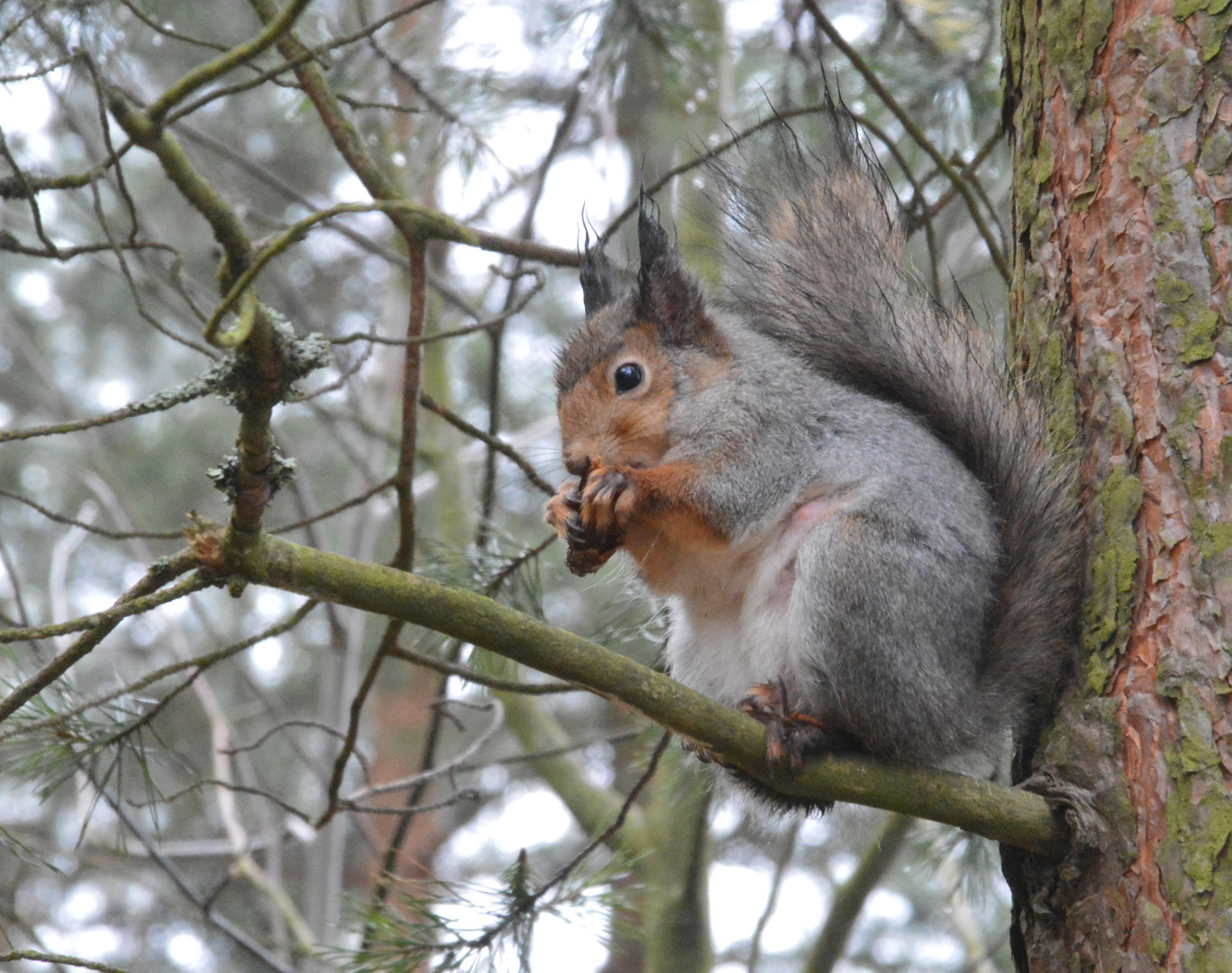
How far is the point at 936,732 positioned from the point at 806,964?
107 centimetres

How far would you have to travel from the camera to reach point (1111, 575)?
1.39m

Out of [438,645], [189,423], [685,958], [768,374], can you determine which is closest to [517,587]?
[438,645]

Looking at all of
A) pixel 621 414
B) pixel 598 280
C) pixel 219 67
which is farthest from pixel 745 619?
pixel 219 67

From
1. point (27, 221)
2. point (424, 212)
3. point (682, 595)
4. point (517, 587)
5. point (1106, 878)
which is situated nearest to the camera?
point (424, 212)

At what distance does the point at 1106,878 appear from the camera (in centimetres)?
127

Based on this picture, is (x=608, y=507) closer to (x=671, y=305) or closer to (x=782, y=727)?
(x=782, y=727)

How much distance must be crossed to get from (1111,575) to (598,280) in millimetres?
1027

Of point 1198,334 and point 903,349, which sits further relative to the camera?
point 903,349

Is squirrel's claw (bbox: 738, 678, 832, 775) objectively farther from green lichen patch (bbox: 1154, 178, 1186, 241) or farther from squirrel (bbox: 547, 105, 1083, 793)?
green lichen patch (bbox: 1154, 178, 1186, 241)

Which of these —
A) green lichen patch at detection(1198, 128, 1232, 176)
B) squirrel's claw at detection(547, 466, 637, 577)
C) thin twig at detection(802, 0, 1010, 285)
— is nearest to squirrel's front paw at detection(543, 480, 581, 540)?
squirrel's claw at detection(547, 466, 637, 577)

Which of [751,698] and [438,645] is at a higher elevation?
[438,645]

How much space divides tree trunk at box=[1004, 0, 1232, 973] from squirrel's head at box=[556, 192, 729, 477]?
0.53 meters

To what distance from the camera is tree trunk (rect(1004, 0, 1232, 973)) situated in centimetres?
124

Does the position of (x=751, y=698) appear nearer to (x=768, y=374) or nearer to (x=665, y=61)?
(x=768, y=374)
